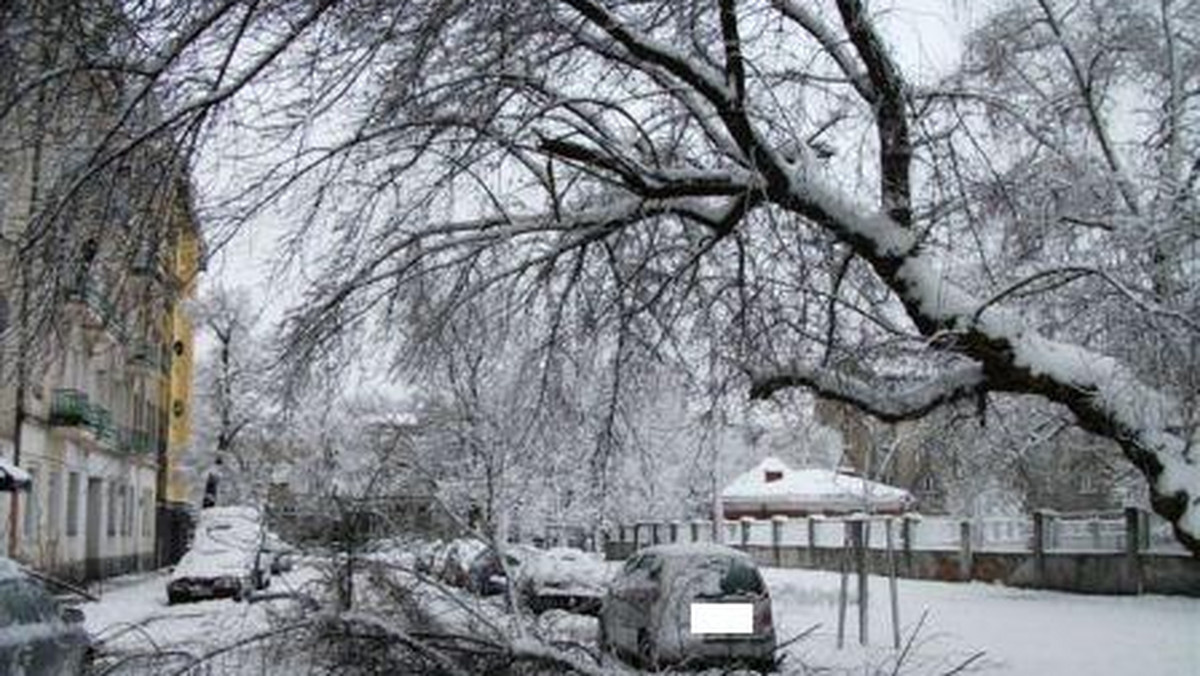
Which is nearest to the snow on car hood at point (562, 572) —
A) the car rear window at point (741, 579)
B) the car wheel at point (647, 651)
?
the car wheel at point (647, 651)

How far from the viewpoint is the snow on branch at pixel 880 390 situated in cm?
1247

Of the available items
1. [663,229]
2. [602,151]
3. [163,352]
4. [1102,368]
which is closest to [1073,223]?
[1102,368]

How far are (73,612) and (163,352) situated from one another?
220 cm

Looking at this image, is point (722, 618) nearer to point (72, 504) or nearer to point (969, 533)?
point (969, 533)

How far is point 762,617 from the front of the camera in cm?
1470

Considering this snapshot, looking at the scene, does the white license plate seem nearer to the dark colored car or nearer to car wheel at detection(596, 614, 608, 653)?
car wheel at detection(596, 614, 608, 653)

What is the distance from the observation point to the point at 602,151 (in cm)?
1058

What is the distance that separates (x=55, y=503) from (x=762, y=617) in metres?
29.7

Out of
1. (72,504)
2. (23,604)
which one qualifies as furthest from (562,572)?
(72,504)

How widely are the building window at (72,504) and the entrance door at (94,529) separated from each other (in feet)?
5.06

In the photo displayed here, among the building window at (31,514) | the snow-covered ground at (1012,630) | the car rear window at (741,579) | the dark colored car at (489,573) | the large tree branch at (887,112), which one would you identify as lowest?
the snow-covered ground at (1012,630)

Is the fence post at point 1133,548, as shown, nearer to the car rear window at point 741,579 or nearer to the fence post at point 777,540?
the car rear window at point 741,579

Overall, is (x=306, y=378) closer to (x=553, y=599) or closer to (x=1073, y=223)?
(x=553, y=599)

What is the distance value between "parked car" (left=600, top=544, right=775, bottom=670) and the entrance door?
3031 cm
